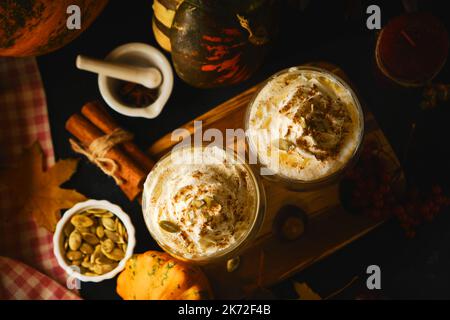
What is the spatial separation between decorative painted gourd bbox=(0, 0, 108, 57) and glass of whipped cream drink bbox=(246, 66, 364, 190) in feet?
1.39

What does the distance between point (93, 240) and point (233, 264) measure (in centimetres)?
35

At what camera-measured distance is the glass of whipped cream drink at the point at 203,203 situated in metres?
0.87

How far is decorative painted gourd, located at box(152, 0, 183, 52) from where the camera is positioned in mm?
1023

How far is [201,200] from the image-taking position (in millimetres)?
867

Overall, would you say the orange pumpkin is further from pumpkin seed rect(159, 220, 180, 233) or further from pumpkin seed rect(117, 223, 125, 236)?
pumpkin seed rect(159, 220, 180, 233)

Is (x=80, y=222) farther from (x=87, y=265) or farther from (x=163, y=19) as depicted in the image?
(x=163, y=19)

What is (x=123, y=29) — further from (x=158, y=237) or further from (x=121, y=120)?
(x=158, y=237)

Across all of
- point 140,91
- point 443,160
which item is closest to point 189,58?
point 140,91

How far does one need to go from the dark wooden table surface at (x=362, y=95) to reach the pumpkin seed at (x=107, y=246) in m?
0.07

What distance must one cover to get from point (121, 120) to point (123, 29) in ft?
0.79

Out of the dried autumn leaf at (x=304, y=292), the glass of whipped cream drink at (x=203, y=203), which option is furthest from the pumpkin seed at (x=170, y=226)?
the dried autumn leaf at (x=304, y=292)

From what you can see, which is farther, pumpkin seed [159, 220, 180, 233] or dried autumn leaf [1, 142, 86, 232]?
dried autumn leaf [1, 142, 86, 232]

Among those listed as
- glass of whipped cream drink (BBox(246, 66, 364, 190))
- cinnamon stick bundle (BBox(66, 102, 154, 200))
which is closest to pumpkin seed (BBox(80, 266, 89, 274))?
cinnamon stick bundle (BBox(66, 102, 154, 200))

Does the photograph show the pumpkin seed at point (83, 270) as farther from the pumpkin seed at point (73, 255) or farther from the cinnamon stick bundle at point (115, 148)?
the cinnamon stick bundle at point (115, 148)
